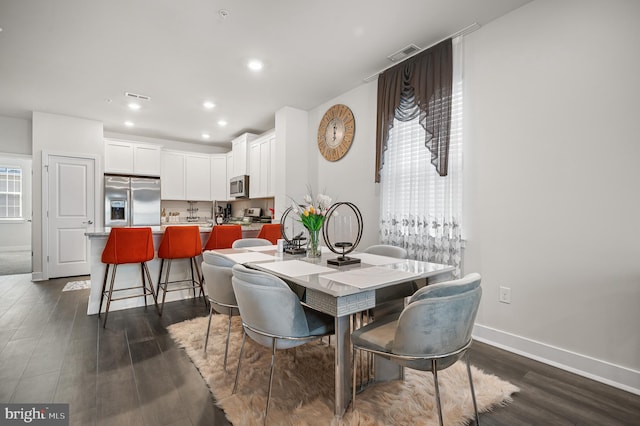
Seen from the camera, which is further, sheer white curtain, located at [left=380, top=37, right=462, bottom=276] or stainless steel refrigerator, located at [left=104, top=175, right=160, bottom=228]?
stainless steel refrigerator, located at [left=104, top=175, right=160, bottom=228]

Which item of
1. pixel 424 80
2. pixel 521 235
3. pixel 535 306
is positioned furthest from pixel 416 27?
pixel 535 306

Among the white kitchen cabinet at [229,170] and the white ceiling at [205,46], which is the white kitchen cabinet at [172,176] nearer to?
the white kitchen cabinet at [229,170]

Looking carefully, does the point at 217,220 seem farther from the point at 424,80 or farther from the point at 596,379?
the point at 596,379

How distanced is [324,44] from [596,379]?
3341 millimetres

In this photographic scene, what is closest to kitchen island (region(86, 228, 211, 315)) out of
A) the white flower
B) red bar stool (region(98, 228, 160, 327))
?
red bar stool (region(98, 228, 160, 327))

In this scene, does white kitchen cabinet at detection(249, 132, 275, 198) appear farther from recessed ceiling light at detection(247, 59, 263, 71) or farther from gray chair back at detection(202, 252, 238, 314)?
gray chair back at detection(202, 252, 238, 314)

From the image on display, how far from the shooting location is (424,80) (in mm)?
2910

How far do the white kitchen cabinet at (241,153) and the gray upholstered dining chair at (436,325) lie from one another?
4.73 m

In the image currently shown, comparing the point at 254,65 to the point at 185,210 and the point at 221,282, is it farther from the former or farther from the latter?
the point at 185,210

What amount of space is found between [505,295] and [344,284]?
172 centimetres

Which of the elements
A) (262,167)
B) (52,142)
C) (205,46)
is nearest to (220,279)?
(205,46)

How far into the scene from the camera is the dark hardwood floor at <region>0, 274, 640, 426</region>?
1.64 m

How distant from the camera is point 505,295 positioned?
97.3 inches

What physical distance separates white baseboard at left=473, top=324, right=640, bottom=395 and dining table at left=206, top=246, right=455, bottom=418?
3.51 feet
